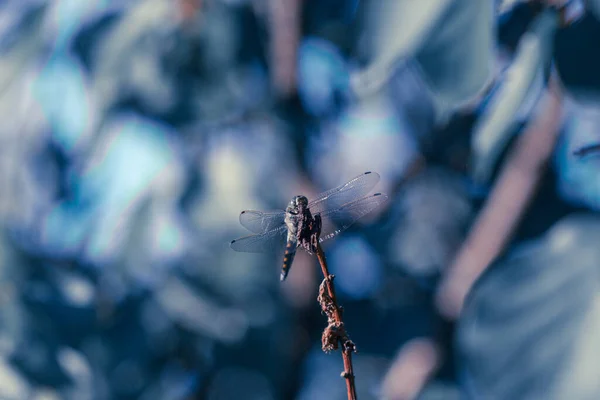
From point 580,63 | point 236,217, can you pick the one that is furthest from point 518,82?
point 236,217

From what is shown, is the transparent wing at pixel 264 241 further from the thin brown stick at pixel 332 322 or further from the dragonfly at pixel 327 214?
the thin brown stick at pixel 332 322

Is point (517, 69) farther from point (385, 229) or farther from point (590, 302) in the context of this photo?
point (385, 229)

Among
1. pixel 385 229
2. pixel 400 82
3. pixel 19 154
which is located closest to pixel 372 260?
pixel 385 229

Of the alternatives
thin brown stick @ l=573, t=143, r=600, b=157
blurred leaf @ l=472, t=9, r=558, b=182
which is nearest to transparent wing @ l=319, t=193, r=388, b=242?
blurred leaf @ l=472, t=9, r=558, b=182

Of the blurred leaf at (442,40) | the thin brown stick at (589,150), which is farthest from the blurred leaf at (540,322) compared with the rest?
the blurred leaf at (442,40)

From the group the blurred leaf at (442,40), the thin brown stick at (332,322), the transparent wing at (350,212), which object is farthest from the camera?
the transparent wing at (350,212)

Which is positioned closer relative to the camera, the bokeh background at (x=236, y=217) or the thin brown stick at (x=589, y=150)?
the thin brown stick at (x=589, y=150)
